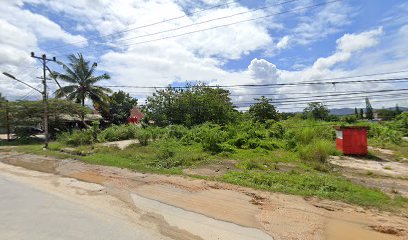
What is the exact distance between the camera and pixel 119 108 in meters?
46.9

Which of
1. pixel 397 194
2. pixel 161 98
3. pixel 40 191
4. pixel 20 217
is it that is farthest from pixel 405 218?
pixel 161 98

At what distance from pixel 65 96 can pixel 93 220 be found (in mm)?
30336

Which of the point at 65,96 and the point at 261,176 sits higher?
the point at 65,96

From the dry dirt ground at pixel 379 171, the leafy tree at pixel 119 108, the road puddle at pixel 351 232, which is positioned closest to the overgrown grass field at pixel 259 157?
the dry dirt ground at pixel 379 171

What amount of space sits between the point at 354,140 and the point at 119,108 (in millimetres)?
38132

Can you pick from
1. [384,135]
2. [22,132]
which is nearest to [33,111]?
[22,132]

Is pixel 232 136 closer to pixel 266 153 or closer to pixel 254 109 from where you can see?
pixel 266 153

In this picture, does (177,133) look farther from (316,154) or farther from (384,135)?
(384,135)

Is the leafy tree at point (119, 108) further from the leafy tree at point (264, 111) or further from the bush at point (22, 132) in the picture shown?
the leafy tree at point (264, 111)

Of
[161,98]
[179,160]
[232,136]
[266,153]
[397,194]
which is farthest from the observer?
[161,98]

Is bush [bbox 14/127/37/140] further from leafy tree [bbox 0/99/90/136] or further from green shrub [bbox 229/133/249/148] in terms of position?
green shrub [bbox 229/133/249/148]

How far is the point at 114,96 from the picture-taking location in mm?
47594

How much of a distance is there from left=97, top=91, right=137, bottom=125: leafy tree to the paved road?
37.9 metres

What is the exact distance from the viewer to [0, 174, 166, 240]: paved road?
559 centimetres
